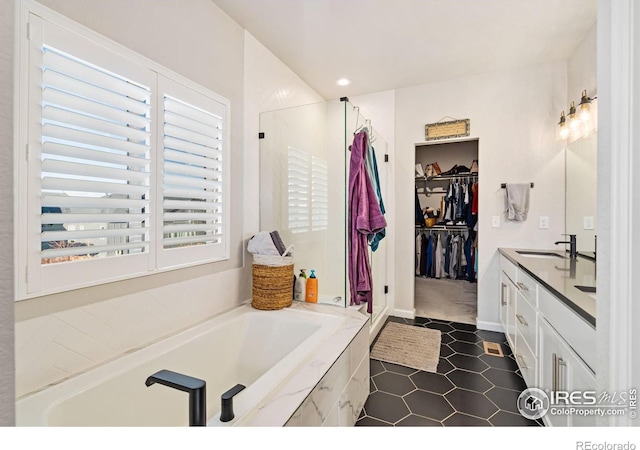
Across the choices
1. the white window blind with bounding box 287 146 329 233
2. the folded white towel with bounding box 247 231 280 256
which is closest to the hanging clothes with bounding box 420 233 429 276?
the white window blind with bounding box 287 146 329 233

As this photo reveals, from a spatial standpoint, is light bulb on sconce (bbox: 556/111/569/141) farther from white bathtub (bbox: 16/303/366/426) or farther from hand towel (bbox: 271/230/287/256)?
hand towel (bbox: 271/230/287/256)

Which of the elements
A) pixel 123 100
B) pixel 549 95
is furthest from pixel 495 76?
pixel 123 100

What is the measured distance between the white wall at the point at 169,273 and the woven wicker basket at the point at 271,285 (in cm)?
21

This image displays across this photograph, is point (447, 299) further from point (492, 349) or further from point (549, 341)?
point (549, 341)

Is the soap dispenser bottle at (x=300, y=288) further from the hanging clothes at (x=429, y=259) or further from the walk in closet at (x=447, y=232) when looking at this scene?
the hanging clothes at (x=429, y=259)

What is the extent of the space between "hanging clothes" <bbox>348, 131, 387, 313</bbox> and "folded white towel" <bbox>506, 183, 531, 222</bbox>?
1681 millimetres

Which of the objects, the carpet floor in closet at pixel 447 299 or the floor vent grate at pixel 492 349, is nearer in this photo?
the floor vent grate at pixel 492 349

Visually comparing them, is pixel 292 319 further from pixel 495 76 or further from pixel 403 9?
pixel 495 76

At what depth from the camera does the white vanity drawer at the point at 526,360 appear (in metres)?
1.86

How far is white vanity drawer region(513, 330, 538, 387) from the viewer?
1.86 meters

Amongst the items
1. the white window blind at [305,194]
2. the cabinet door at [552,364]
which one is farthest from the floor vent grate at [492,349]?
the white window blind at [305,194]

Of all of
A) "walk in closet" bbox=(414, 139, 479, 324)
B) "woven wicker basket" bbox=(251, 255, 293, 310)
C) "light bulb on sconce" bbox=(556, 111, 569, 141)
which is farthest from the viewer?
"walk in closet" bbox=(414, 139, 479, 324)

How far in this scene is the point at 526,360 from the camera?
206 centimetres

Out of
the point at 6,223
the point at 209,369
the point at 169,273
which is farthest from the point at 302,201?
the point at 6,223
